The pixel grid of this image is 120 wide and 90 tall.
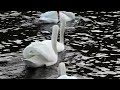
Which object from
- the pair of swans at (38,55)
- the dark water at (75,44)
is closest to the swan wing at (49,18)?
the dark water at (75,44)

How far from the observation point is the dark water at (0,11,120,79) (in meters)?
5.99

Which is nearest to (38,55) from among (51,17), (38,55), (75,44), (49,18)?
(38,55)

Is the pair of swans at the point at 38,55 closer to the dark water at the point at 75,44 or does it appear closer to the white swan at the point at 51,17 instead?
the dark water at the point at 75,44

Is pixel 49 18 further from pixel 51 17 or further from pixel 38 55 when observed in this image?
pixel 38 55

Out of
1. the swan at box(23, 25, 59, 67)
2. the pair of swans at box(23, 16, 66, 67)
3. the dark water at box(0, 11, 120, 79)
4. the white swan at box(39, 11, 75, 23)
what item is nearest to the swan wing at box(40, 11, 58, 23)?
the white swan at box(39, 11, 75, 23)

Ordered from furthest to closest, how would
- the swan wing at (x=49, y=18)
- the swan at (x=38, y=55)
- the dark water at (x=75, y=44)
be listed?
the swan wing at (x=49, y=18) < the swan at (x=38, y=55) < the dark water at (x=75, y=44)

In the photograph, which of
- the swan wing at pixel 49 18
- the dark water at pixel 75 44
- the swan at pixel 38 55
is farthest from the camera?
the swan wing at pixel 49 18

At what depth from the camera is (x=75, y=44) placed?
7750mm

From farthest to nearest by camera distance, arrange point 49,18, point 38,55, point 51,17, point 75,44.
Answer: point 51,17 → point 49,18 → point 75,44 → point 38,55

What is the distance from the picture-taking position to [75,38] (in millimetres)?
8328

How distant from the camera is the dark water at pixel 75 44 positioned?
5.99 metres

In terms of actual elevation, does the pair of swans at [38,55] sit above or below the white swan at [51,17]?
below
